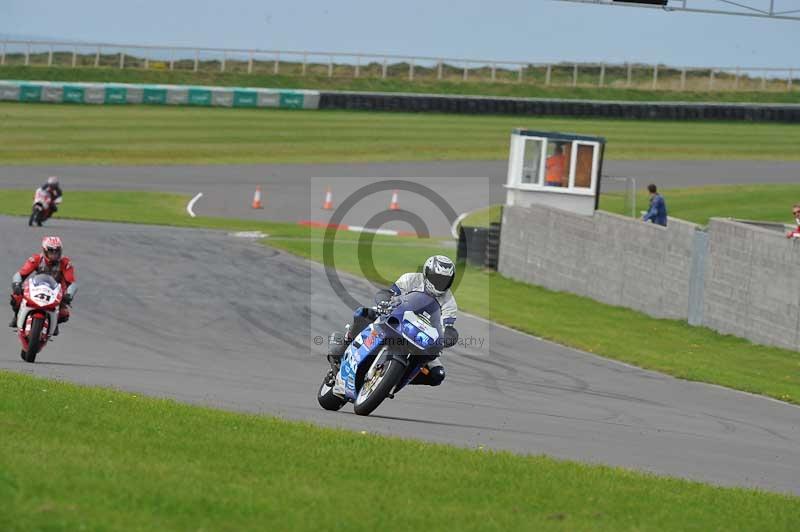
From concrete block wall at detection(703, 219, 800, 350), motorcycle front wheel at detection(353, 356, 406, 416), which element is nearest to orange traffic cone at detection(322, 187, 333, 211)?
concrete block wall at detection(703, 219, 800, 350)

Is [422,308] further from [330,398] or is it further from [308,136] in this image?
[308,136]

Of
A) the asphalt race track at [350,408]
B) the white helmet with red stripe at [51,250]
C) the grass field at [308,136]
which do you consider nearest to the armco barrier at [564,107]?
the grass field at [308,136]

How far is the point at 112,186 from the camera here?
4572 centimetres

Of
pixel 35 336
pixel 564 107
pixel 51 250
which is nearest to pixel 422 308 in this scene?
pixel 35 336

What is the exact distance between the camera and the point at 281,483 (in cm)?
813

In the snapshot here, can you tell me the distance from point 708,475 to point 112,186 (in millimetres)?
36872

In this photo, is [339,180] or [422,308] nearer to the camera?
[422,308]

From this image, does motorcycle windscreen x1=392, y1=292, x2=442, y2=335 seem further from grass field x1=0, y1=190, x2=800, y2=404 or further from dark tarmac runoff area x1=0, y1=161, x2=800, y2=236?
dark tarmac runoff area x1=0, y1=161, x2=800, y2=236

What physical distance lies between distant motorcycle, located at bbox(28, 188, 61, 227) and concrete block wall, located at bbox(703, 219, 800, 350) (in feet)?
53.6

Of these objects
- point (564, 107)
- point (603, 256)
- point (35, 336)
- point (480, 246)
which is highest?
point (564, 107)

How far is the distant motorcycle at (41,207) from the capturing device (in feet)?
105

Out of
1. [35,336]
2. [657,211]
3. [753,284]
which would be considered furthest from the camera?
[657,211]

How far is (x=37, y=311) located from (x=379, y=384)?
5308mm

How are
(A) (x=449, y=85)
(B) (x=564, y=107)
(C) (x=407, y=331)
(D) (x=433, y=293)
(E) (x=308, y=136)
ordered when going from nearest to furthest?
1. (C) (x=407, y=331)
2. (D) (x=433, y=293)
3. (E) (x=308, y=136)
4. (B) (x=564, y=107)
5. (A) (x=449, y=85)
